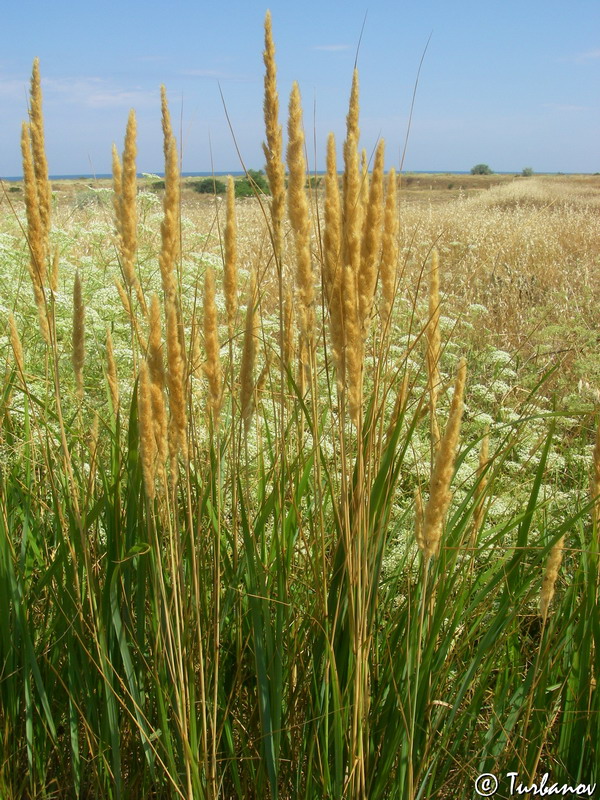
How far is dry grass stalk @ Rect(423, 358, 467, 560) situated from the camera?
2.98 ft

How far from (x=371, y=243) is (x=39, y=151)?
787 millimetres

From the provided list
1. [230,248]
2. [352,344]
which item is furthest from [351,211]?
[230,248]

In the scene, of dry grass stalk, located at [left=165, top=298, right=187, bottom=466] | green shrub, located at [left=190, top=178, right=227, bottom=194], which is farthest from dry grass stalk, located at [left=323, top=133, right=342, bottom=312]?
green shrub, located at [left=190, top=178, right=227, bottom=194]

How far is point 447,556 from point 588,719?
362 mm

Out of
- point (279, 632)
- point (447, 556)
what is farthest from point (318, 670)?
point (447, 556)

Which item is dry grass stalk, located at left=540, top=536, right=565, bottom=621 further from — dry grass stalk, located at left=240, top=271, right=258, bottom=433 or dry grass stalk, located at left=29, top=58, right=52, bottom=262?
dry grass stalk, located at left=29, top=58, right=52, bottom=262

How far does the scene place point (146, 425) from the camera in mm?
949

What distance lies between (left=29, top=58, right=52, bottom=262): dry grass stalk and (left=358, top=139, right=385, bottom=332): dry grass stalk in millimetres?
708

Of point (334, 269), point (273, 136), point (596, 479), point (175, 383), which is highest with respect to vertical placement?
point (273, 136)

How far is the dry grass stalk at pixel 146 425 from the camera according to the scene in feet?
3.04

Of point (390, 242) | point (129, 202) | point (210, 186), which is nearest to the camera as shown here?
point (390, 242)

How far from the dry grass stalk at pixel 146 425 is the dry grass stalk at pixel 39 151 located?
0.62 m

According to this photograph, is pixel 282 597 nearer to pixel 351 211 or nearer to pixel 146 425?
pixel 146 425

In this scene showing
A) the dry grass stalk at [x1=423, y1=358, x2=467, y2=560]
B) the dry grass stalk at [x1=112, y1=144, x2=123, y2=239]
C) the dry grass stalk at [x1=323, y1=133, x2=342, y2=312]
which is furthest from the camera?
the dry grass stalk at [x1=112, y1=144, x2=123, y2=239]
